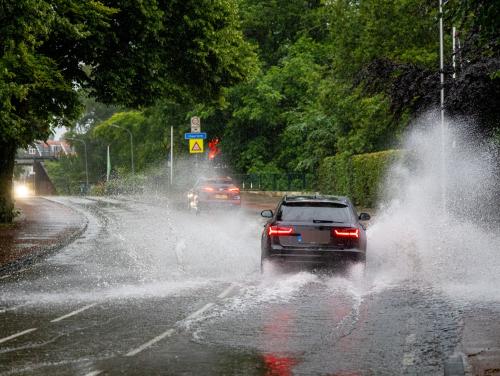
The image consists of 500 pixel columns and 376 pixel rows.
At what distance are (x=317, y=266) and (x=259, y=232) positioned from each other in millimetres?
12391

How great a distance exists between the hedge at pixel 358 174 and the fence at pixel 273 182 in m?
6.69

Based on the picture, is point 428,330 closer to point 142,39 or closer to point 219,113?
point 142,39

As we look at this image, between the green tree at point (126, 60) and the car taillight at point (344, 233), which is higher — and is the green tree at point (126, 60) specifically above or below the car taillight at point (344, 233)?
above

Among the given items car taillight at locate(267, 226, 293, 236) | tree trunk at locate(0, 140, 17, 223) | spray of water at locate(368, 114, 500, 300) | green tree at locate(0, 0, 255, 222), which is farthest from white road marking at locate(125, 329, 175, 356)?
tree trunk at locate(0, 140, 17, 223)

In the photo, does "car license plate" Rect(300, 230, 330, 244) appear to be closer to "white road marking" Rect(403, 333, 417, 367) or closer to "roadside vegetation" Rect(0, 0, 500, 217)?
"roadside vegetation" Rect(0, 0, 500, 217)

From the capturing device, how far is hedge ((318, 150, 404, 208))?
119 feet

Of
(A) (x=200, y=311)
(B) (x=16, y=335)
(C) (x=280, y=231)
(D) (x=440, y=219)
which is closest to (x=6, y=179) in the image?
(D) (x=440, y=219)

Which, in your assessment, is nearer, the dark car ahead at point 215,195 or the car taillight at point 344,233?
the car taillight at point 344,233

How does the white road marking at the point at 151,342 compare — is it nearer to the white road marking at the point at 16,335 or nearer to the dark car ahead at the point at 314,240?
the white road marking at the point at 16,335

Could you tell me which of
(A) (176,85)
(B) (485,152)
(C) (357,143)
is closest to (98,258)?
(A) (176,85)

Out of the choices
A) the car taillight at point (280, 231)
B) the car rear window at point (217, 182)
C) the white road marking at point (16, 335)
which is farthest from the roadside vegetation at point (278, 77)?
the white road marking at point (16, 335)

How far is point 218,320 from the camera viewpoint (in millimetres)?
9578

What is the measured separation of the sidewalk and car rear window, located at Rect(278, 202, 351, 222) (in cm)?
550

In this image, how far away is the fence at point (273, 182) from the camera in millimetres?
56672
